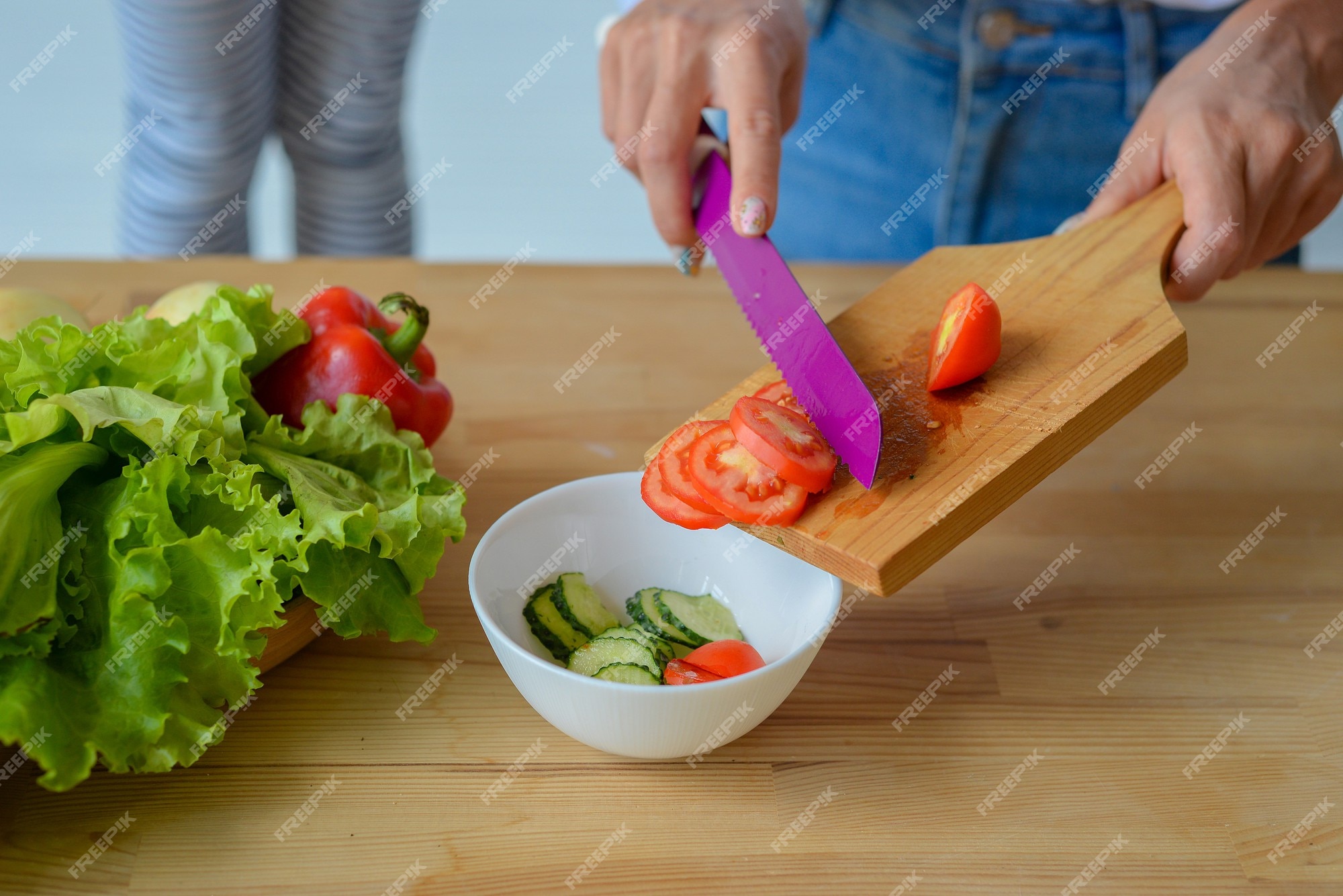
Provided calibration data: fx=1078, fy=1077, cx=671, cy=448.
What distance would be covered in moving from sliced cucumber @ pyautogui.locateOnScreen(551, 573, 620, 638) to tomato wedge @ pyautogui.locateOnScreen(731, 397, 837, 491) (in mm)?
220

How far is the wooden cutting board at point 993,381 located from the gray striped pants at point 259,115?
1265mm

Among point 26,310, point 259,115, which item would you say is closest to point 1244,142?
point 26,310

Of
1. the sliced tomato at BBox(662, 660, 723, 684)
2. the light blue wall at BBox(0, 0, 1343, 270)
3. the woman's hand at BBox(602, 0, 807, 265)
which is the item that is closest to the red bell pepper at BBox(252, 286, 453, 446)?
the woman's hand at BBox(602, 0, 807, 265)

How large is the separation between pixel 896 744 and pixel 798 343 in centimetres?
38

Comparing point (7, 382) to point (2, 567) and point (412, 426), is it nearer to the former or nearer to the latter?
point (2, 567)

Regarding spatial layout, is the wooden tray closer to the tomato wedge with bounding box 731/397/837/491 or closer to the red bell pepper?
the red bell pepper

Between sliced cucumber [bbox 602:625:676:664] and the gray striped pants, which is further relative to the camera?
the gray striped pants

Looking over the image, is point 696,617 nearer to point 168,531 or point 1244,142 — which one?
point 168,531

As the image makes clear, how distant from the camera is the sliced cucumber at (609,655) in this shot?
2.96 feet

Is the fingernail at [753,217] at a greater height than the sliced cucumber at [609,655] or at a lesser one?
greater

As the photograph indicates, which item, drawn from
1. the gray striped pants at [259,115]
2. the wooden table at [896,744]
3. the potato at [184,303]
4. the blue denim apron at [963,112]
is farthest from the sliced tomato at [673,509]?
the gray striped pants at [259,115]

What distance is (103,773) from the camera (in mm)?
910

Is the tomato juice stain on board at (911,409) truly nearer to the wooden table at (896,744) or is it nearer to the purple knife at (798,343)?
the purple knife at (798,343)

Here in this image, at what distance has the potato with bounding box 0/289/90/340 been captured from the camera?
1.17 metres
